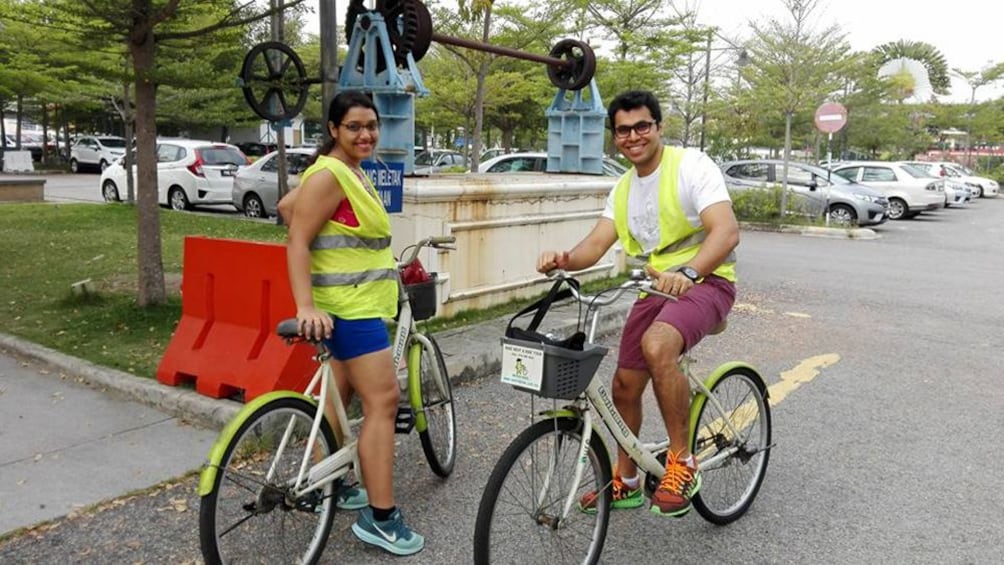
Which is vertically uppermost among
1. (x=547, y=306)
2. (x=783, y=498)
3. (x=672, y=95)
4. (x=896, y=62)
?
(x=896, y=62)

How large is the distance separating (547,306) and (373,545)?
1.27 meters

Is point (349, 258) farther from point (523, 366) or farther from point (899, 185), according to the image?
point (899, 185)

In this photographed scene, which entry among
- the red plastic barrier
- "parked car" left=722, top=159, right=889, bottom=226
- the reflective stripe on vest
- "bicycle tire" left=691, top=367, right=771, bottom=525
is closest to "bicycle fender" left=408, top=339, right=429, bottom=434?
the reflective stripe on vest

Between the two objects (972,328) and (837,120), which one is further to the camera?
(837,120)

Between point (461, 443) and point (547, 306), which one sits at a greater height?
point (547, 306)

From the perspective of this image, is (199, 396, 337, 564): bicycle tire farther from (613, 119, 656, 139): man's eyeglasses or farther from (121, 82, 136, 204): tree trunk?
(121, 82, 136, 204): tree trunk

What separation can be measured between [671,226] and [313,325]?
150cm

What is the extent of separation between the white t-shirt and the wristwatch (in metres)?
0.32

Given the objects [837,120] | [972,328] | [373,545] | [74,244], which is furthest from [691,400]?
[837,120]

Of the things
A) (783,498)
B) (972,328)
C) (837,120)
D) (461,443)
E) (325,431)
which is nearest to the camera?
(325,431)

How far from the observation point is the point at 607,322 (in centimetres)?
715

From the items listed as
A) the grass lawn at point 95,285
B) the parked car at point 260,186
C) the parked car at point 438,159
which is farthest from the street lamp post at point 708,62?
the grass lawn at point 95,285

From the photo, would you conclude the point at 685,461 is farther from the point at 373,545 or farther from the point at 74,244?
the point at 74,244

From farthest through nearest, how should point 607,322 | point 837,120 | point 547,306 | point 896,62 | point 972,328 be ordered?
point 896,62, point 837,120, point 972,328, point 607,322, point 547,306
